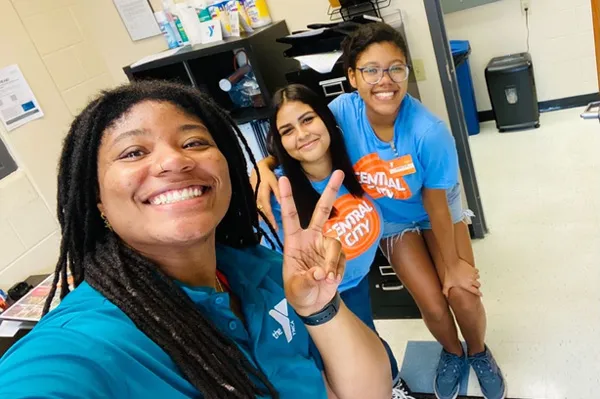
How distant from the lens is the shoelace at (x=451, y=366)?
165cm

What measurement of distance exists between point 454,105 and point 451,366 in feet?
4.00

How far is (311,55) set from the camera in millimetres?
1853

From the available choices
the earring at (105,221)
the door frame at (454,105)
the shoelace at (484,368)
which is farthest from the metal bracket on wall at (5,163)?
the shoelace at (484,368)

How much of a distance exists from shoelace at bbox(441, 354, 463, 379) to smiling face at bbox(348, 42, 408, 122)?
0.99 meters

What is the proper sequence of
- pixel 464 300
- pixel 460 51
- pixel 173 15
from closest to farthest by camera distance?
pixel 464 300 < pixel 173 15 < pixel 460 51

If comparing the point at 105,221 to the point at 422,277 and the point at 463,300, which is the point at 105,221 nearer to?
the point at 422,277

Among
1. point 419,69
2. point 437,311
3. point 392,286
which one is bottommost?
point 392,286

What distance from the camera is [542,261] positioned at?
84.4 inches

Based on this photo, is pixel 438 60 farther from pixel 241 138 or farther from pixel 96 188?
pixel 96 188

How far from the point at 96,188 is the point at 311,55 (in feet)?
4.31

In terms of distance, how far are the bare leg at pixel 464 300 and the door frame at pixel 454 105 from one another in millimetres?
713

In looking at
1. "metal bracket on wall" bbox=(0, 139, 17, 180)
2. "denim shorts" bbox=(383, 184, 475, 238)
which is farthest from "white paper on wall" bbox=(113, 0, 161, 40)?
Answer: "denim shorts" bbox=(383, 184, 475, 238)

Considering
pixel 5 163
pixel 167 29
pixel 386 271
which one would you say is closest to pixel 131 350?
pixel 386 271

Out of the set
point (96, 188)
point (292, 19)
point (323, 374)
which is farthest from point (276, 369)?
point (292, 19)
